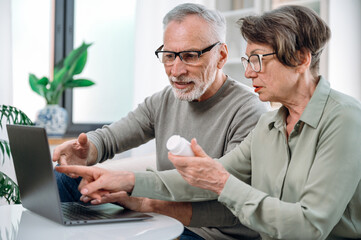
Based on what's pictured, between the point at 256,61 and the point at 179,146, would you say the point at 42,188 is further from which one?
the point at 256,61

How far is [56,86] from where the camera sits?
2795 mm

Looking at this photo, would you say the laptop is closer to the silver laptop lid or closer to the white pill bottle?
the silver laptop lid

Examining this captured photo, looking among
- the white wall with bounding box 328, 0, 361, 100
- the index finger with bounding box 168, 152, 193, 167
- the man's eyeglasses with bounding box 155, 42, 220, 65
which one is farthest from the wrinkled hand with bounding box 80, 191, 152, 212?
the white wall with bounding box 328, 0, 361, 100

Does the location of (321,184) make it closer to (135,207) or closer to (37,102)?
(135,207)

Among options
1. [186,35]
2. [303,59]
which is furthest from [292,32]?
[186,35]

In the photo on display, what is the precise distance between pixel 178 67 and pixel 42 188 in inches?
28.3

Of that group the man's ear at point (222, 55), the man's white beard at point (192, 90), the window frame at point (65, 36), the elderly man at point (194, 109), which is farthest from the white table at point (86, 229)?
the window frame at point (65, 36)

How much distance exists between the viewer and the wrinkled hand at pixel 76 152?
1479 mm

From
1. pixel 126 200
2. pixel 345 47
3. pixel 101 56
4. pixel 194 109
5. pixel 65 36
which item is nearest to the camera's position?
pixel 126 200

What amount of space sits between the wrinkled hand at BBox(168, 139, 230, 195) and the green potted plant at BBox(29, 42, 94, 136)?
1.91 m

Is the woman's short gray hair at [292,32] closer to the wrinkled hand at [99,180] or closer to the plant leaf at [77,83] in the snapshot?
the wrinkled hand at [99,180]

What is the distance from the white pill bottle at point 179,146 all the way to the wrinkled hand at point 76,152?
562 millimetres

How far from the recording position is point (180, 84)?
5.39 ft

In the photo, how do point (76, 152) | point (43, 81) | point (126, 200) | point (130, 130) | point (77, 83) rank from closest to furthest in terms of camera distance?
1. point (126, 200)
2. point (76, 152)
3. point (130, 130)
4. point (43, 81)
5. point (77, 83)
